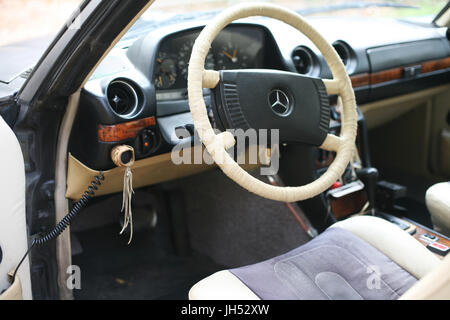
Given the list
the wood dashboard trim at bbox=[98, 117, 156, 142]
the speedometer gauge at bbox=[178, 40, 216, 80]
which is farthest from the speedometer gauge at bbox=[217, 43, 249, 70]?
the wood dashboard trim at bbox=[98, 117, 156, 142]

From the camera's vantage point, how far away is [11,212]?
1342 millimetres

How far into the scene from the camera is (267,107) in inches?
48.9

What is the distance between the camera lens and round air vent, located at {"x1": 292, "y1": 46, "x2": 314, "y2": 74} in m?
1.93

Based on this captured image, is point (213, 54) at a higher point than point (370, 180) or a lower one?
higher

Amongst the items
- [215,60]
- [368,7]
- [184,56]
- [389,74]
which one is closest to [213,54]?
[215,60]

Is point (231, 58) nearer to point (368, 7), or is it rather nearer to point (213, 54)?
point (213, 54)

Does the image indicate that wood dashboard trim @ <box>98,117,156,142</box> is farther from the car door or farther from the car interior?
the car door

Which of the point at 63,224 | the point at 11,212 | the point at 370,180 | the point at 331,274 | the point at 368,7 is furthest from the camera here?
the point at 368,7

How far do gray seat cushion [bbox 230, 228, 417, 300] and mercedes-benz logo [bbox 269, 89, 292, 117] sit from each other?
389 mm

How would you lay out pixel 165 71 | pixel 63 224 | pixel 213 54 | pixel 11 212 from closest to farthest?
pixel 11 212 < pixel 63 224 < pixel 165 71 < pixel 213 54

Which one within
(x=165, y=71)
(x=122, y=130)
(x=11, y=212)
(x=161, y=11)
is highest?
(x=161, y=11)

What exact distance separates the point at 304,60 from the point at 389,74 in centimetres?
54

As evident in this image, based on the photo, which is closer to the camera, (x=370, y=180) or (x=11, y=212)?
(x=11, y=212)
